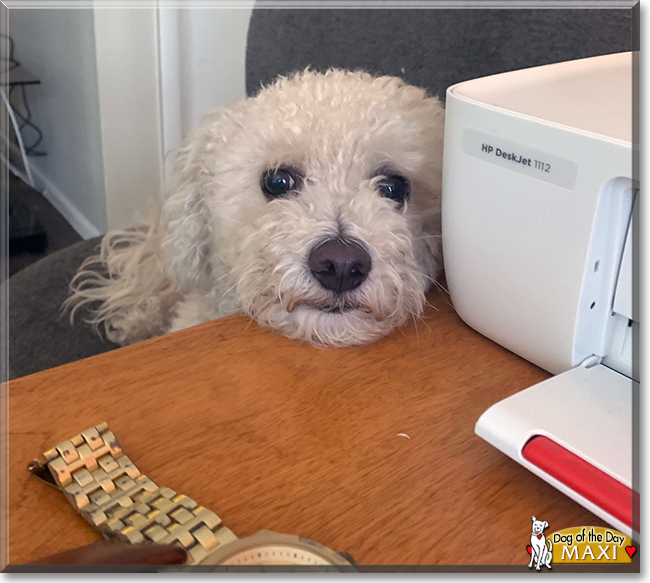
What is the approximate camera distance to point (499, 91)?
0.62 metres

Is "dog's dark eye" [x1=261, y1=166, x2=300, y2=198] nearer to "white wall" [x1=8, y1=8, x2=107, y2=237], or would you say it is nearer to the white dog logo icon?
the white dog logo icon

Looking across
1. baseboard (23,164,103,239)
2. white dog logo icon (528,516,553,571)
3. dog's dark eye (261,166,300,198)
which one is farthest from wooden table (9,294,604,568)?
baseboard (23,164,103,239)

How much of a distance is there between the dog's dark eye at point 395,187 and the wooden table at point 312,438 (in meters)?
0.25

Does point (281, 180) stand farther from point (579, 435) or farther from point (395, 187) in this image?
point (579, 435)

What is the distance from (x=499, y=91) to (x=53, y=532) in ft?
1.85

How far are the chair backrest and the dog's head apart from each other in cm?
23

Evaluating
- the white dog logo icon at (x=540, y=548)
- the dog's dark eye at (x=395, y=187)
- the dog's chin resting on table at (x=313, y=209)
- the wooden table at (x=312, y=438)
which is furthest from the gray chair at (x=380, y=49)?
the white dog logo icon at (x=540, y=548)

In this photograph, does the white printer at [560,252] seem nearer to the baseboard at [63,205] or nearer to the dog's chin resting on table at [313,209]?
the dog's chin resting on table at [313,209]

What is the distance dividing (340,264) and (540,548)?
0.37 meters

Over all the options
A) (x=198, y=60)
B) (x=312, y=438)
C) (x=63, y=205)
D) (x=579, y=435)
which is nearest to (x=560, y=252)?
(x=579, y=435)

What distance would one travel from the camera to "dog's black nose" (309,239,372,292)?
709 millimetres

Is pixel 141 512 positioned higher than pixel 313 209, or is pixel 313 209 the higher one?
pixel 313 209

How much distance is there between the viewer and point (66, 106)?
2014 mm

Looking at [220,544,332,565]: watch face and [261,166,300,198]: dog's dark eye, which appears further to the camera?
[261,166,300,198]: dog's dark eye
